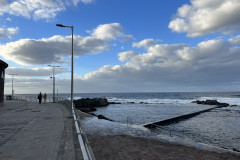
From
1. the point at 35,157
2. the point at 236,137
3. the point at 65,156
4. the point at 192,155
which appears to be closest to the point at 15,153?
the point at 35,157

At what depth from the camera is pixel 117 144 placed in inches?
458

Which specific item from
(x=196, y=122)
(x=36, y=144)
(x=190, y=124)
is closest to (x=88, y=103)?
(x=196, y=122)

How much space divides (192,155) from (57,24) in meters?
13.6

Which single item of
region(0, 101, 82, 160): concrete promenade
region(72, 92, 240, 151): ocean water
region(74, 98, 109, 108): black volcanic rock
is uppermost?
region(0, 101, 82, 160): concrete promenade

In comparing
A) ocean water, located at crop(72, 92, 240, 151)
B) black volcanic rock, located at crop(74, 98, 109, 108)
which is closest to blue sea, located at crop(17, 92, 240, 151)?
ocean water, located at crop(72, 92, 240, 151)

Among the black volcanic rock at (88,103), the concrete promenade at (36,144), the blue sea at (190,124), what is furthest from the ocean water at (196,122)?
the black volcanic rock at (88,103)

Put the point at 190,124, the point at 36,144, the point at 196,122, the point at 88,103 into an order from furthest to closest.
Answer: the point at 88,103
the point at 196,122
the point at 190,124
the point at 36,144

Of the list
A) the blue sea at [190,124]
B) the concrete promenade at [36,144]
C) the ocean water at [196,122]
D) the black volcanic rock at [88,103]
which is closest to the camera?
the concrete promenade at [36,144]

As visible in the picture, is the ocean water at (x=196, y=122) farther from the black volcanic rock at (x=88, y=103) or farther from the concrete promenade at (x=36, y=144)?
the black volcanic rock at (x=88, y=103)

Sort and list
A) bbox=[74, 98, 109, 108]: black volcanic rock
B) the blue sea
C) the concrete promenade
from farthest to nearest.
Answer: bbox=[74, 98, 109, 108]: black volcanic rock
the blue sea
the concrete promenade

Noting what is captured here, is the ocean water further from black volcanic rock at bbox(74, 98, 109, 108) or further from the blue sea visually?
black volcanic rock at bbox(74, 98, 109, 108)

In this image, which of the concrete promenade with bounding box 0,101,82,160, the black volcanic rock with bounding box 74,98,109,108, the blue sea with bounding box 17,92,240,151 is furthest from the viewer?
the black volcanic rock with bounding box 74,98,109,108

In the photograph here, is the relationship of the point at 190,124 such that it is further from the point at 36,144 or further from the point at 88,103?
the point at 88,103

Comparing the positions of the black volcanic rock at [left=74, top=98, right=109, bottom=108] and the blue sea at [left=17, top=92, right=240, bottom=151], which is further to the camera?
the black volcanic rock at [left=74, top=98, right=109, bottom=108]
